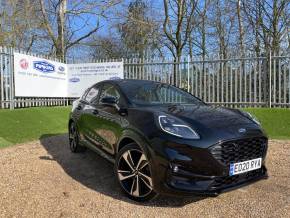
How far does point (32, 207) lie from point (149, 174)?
143 centimetres

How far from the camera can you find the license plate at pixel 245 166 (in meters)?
3.46

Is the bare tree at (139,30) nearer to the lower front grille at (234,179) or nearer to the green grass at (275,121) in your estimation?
the green grass at (275,121)

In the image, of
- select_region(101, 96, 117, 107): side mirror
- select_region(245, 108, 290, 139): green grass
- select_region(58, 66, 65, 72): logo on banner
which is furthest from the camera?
select_region(58, 66, 65, 72): logo on banner

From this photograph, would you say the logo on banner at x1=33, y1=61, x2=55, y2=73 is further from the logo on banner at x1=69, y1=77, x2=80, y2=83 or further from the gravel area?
the gravel area

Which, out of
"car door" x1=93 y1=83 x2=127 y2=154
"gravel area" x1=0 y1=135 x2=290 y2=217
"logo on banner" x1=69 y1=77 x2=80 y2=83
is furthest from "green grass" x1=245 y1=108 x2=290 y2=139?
"logo on banner" x1=69 y1=77 x2=80 y2=83

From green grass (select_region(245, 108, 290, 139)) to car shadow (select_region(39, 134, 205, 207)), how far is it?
191 inches

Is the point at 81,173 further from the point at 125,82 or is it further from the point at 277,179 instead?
the point at 277,179

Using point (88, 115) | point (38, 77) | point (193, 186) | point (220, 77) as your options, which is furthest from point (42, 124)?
point (193, 186)

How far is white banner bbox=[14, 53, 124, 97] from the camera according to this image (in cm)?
1212

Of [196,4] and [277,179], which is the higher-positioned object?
[196,4]

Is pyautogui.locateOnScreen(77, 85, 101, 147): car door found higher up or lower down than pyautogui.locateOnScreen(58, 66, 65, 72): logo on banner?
lower down

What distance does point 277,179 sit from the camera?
4.73 metres

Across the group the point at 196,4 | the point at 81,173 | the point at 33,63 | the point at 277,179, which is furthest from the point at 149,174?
the point at 196,4

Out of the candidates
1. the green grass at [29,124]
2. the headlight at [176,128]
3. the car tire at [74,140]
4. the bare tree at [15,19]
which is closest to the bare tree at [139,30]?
the bare tree at [15,19]
